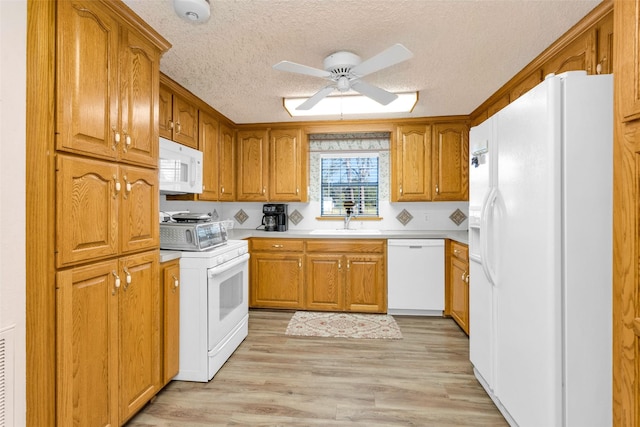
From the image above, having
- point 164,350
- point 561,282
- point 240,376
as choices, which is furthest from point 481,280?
point 164,350

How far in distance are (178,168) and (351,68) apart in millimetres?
1593

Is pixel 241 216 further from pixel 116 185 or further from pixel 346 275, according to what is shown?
pixel 116 185

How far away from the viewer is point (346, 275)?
3.75 meters

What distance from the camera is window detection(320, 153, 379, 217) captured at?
440cm

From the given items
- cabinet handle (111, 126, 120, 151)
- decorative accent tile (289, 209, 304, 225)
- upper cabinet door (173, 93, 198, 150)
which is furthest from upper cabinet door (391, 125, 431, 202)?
cabinet handle (111, 126, 120, 151)

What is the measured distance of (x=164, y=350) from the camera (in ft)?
6.93

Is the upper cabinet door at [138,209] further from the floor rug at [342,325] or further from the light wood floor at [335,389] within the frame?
the floor rug at [342,325]

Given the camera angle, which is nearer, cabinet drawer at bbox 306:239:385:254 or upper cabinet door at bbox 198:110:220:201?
upper cabinet door at bbox 198:110:220:201

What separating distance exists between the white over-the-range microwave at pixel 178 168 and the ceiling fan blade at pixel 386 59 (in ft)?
5.00

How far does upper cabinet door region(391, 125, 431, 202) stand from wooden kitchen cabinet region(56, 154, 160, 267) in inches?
110

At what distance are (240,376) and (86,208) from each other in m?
1.58

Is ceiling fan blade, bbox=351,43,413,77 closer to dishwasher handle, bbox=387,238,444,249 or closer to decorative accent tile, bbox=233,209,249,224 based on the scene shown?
dishwasher handle, bbox=387,238,444,249

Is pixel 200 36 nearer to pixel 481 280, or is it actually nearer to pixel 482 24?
pixel 482 24
